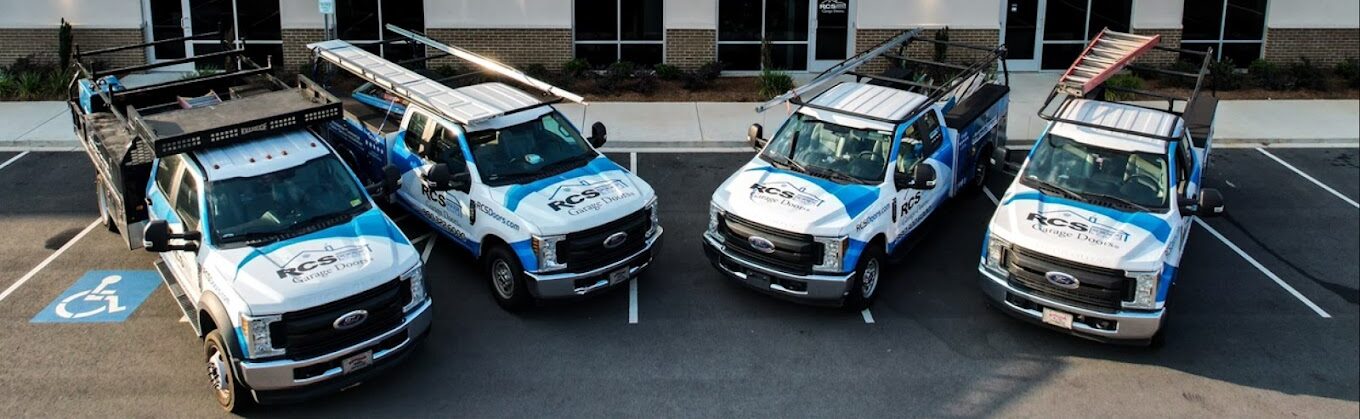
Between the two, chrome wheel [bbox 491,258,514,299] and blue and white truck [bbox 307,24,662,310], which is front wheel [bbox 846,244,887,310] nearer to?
blue and white truck [bbox 307,24,662,310]

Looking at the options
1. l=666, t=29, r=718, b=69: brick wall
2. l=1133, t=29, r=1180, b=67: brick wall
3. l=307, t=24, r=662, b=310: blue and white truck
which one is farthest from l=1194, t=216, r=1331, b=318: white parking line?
l=666, t=29, r=718, b=69: brick wall

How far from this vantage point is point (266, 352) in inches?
347

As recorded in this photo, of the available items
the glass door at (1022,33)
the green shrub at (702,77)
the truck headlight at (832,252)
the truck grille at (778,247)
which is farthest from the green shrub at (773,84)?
the truck headlight at (832,252)

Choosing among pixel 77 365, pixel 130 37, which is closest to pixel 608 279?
pixel 77 365

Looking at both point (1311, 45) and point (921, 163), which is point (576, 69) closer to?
point (921, 163)

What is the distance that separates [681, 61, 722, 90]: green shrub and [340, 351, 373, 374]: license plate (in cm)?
1257

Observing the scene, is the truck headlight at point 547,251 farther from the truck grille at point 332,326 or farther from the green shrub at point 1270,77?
the green shrub at point 1270,77

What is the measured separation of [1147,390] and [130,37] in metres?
19.0

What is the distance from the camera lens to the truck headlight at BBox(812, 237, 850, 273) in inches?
429

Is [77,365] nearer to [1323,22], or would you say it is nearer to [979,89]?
[979,89]

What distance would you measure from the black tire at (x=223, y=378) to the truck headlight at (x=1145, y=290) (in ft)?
25.4

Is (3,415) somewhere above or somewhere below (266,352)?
below

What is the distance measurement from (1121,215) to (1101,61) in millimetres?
3858

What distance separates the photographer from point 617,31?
22094 millimetres
